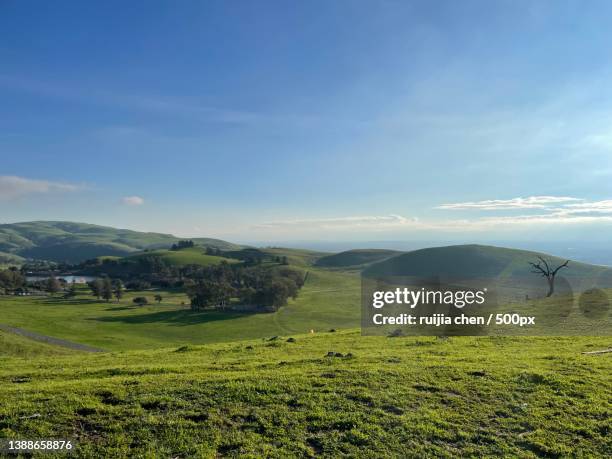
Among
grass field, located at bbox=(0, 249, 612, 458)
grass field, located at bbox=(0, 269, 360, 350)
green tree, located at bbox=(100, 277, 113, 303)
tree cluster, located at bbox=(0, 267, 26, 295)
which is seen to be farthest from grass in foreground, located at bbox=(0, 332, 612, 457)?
tree cluster, located at bbox=(0, 267, 26, 295)

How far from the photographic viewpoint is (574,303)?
46.1 metres

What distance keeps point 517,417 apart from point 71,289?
7186 inches

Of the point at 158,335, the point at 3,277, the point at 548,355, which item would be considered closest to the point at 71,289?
the point at 3,277

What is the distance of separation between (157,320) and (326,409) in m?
107

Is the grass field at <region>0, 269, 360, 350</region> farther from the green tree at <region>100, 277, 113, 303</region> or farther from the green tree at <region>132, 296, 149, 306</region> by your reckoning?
the green tree at <region>100, 277, 113, 303</region>

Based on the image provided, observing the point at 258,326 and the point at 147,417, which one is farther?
the point at 258,326

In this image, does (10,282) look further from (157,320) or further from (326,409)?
(326,409)

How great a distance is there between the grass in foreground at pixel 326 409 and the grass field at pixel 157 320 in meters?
65.5

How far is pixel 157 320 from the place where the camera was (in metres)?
108

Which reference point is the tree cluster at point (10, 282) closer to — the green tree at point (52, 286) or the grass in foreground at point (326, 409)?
the green tree at point (52, 286)

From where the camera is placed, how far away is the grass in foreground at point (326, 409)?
37.5 ft

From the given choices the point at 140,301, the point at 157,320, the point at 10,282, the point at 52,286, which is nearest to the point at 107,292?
the point at 140,301

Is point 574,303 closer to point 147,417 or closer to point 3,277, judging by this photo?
point 147,417

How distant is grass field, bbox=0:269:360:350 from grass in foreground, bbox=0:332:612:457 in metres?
65.5
